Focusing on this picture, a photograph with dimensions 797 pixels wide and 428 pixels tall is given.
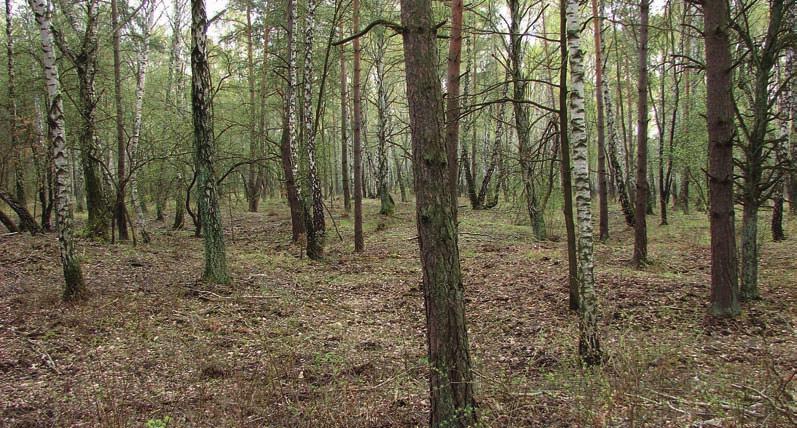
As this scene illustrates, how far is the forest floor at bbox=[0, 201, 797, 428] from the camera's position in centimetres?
413

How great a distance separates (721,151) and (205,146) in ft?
28.0

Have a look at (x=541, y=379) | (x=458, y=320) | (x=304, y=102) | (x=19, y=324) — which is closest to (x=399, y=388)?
(x=541, y=379)

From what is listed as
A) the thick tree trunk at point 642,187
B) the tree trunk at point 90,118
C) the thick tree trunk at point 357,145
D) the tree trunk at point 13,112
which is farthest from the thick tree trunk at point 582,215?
the tree trunk at point 13,112

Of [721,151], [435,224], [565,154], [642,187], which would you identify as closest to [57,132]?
[435,224]

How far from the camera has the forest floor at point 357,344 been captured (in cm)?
413

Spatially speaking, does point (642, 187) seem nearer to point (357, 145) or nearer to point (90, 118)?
point (357, 145)

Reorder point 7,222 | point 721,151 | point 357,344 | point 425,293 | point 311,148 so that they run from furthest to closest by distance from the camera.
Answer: point 311,148
point 7,222
point 357,344
point 721,151
point 425,293

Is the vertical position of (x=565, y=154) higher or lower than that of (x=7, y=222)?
higher

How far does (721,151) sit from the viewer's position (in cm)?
622

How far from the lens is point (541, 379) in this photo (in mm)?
5188

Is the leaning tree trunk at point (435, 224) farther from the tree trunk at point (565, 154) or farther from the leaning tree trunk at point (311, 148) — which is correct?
the leaning tree trunk at point (311, 148)

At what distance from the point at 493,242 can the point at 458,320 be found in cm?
1097

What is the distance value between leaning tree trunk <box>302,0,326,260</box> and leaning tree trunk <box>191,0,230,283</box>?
336 centimetres

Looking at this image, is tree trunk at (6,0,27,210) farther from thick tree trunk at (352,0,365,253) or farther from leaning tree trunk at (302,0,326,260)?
thick tree trunk at (352,0,365,253)
